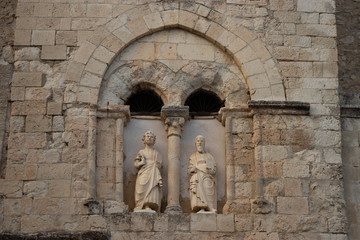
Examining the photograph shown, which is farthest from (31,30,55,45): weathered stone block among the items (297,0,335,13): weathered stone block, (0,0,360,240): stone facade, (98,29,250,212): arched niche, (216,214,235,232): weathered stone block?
(297,0,335,13): weathered stone block

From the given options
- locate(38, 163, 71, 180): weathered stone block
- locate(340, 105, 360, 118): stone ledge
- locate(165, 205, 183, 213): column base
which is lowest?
locate(165, 205, 183, 213): column base

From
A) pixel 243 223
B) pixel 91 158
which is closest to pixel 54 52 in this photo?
pixel 91 158

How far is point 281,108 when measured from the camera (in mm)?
12117

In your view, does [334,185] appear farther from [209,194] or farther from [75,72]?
[75,72]

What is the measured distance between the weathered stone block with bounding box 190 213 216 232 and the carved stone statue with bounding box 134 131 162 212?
1.75ft

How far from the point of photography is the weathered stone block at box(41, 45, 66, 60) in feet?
40.4

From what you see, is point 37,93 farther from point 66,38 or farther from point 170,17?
point 170,17

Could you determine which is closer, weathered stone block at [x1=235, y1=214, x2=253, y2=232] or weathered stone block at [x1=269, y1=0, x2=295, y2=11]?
weathered stone block at [x1=235, y1=214, x2=253, y2=232]

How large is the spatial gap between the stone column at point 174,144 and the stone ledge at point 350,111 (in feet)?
7.23

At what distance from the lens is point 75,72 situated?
482 inches

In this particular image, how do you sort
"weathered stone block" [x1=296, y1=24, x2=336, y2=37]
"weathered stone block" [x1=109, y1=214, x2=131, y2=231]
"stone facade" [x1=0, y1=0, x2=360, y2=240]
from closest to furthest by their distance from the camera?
1. "weathered stone block" [x1=109, y1=214, x2=131, y2=231]
2. "stone facade" [x1=0, y1=0, x2=360, y2=240]
3. "weathered stone block" [x1=296, y1=24, x2=336, y2=37]

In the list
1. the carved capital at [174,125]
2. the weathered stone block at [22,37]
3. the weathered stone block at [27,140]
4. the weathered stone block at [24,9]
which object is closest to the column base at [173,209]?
the carved capital at [174,125]

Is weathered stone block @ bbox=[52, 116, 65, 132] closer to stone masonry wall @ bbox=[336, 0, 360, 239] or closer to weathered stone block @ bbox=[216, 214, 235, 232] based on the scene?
weathered stone block @ bbox=[216, 214, 235, 232]

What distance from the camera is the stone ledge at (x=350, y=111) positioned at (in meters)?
12.6
